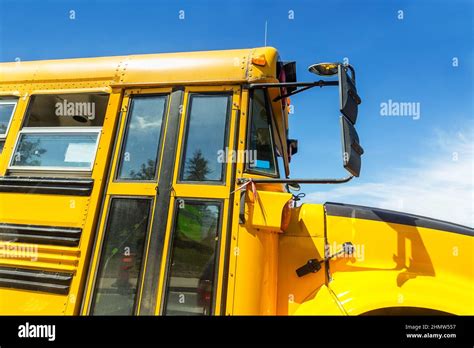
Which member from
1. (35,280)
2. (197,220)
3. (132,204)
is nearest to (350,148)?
(197,220)

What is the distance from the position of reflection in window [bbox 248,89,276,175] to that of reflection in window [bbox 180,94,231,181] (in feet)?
0.74

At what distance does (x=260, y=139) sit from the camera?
250 cm

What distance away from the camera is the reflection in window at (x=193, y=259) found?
2.12 m

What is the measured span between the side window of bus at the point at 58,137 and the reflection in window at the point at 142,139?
293 millimetres

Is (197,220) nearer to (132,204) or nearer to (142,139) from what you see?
(132,204)

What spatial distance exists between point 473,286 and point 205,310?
1.94 metres

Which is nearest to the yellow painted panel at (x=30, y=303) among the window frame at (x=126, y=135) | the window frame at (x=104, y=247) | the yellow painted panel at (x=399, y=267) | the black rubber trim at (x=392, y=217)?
the window frame at (x=104, y=247)

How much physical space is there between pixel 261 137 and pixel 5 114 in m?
2.40

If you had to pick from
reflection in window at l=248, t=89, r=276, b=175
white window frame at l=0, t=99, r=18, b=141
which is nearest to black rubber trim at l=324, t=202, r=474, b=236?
reflection in window at l=248, t=89, r=276, b=175

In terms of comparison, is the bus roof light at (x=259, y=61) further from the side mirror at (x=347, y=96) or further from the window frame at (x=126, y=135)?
the window frame at (x=126, y=135)

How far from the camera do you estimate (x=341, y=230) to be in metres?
2.44

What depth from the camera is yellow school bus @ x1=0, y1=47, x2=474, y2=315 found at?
2.12 meters
